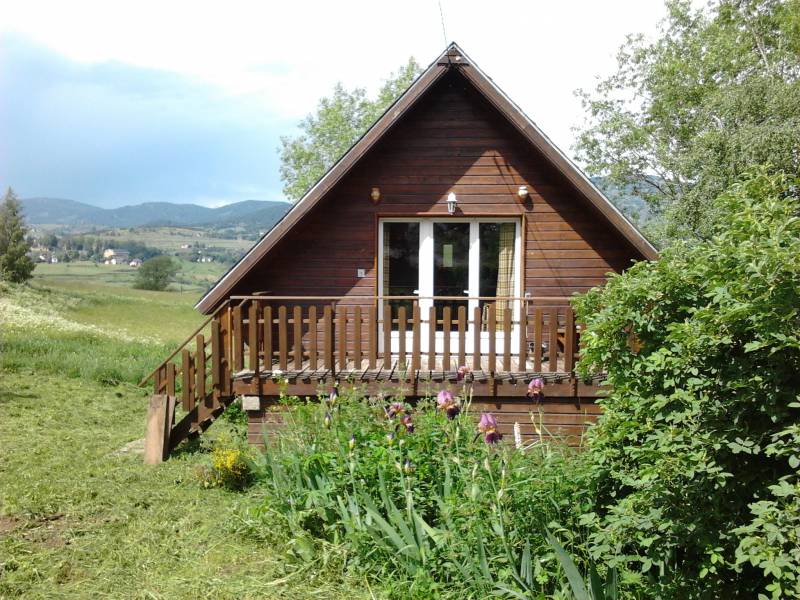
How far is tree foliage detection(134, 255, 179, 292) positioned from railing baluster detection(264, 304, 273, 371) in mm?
30919

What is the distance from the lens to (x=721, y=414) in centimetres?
314

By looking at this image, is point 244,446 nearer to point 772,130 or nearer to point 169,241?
point 772,130

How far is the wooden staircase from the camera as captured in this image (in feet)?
24.7

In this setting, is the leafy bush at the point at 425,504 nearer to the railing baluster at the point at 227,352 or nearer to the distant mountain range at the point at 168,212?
the railing baluster at the point at 227,352

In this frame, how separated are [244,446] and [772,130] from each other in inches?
721

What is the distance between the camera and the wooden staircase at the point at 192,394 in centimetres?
752

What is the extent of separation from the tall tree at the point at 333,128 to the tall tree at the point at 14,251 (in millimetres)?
14905

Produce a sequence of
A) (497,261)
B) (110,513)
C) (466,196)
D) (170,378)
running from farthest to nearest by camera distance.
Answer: (497,261) < (466,196) < (170,378) < (110,513)

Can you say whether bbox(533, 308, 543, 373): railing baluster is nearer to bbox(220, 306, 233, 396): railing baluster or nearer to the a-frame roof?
the a-frame roof

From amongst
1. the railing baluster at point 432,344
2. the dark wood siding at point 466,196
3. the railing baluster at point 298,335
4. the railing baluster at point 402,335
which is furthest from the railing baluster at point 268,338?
the dark wood siding at point 466,196

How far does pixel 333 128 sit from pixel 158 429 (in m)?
32.8

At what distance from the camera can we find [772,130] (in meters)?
18.1

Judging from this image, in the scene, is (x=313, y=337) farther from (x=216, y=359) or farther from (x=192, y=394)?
(x=192, y=394)

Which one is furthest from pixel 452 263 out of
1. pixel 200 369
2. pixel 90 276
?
pixel 90 276
